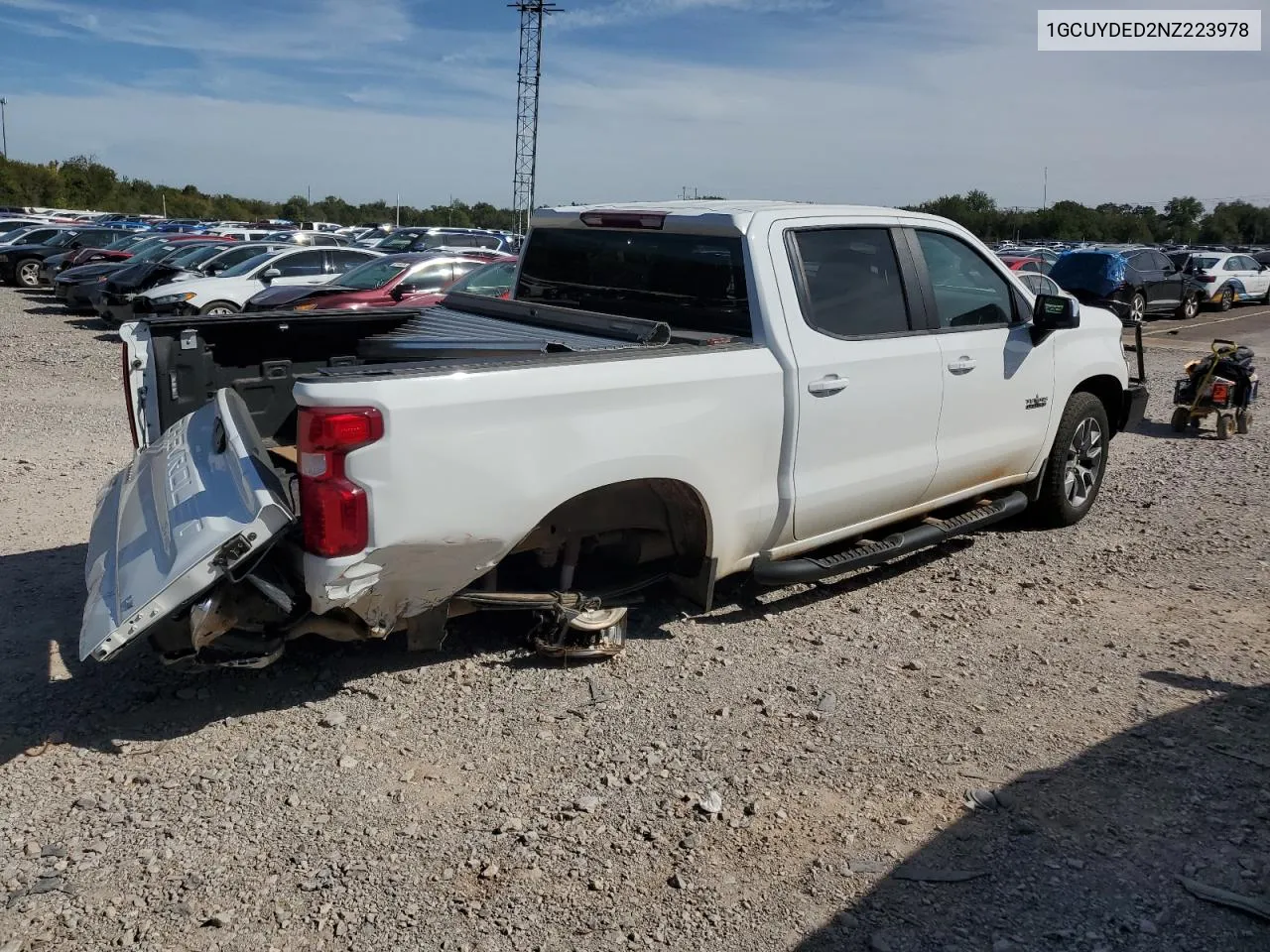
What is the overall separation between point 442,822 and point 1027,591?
3468mm

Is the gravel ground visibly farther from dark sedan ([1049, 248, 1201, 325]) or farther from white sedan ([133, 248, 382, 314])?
dark sedan ([1049, 248, 1201, 325])

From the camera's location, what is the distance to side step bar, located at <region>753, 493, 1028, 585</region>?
482 cm

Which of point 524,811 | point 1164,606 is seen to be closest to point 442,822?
point 524,811

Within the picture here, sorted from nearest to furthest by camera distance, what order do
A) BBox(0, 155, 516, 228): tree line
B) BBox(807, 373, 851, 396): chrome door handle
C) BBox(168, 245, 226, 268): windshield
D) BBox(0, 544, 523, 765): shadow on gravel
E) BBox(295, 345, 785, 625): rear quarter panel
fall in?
BBox(295, 345, 785, 625): rear quarter panel < BBox(0, 544, 523, 765): shadow on gravel < BBox(807, 373, 851, 396): chrome door handle < BBox(168, 245, 226, 268): windshield < BBox(0, 155, 516, 228): tree line

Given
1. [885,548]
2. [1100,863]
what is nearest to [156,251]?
[885,548]

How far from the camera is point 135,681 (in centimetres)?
436

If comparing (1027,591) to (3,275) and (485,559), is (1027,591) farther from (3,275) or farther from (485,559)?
(3,275)

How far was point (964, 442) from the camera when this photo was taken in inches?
221

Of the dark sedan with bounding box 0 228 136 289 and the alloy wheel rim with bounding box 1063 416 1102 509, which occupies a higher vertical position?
the dark sedan with bounding box 0 228 136 289

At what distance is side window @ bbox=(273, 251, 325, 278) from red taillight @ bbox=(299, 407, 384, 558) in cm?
1509

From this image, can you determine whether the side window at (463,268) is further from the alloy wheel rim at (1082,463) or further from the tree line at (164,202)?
the tree line at (164,202)

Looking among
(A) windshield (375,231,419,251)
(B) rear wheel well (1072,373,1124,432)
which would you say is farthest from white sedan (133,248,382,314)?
(B) rear wheel well (1072,373,1124,432)

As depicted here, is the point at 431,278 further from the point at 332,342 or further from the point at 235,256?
the point at 332,342

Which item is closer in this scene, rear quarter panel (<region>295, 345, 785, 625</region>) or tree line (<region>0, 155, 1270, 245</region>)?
rear quarter panel (<region>295, 345, 785, 625</region>)
